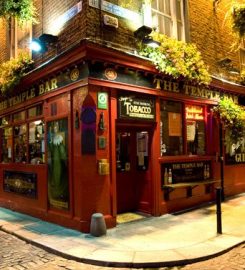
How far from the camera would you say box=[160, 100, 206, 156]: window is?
9750 millimetres

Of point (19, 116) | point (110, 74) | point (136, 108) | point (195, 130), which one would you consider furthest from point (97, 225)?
point (19, 116)

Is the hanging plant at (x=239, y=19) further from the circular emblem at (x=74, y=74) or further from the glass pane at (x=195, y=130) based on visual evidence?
the circular emblem at (x=74, y=74)

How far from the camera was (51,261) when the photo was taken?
6.14 metres

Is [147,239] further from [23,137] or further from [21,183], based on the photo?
[23,137]

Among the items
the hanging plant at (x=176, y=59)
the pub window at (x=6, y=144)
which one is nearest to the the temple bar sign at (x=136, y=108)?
the hanging plant at (x=176, y=59)

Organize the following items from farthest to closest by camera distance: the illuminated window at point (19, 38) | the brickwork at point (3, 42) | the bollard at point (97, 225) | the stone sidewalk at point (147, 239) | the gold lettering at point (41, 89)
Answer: the brickwork at point (3, 42) < the illuminated window at point (19, 38) < the gold lettering at point (41, 89) < the bollard at point (97, 225) < the stone sidewalk at point (147, 239)

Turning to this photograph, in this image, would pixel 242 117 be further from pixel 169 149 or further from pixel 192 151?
pixel 169 149

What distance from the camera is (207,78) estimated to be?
32.4ft

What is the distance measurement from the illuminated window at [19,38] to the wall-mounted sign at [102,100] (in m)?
4.21

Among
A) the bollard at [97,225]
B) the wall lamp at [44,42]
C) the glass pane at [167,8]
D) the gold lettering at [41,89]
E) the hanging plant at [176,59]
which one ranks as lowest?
the bollard at [97,225]

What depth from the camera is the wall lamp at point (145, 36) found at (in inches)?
350

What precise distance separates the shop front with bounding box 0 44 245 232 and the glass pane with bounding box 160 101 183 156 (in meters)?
0.03

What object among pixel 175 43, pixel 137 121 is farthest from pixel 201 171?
pixel 175 43

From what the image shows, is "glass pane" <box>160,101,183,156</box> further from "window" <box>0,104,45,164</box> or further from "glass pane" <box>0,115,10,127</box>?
"glass pane" <box>0,115,10,127</box>
